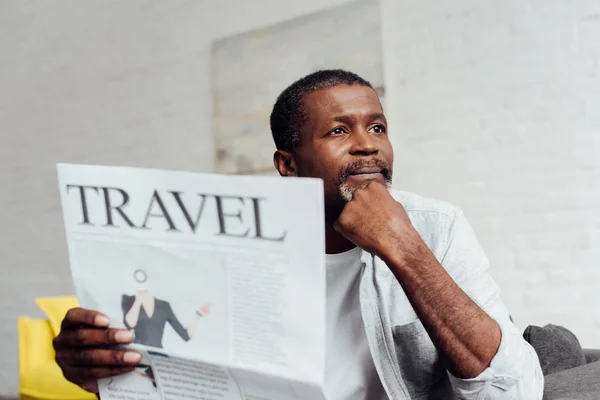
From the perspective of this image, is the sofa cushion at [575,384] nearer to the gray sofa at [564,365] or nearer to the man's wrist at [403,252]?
the gray sofa at [564,365]

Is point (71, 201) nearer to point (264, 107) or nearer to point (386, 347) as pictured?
point (386, 347)

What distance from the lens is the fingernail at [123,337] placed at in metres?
0.79

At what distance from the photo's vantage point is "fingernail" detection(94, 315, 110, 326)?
803mm

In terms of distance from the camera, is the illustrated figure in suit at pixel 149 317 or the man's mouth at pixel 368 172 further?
the man's mouth at pixel 368 172

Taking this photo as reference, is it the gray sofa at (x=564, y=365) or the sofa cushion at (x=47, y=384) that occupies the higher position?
the gray sofa at (x=564, y=365)

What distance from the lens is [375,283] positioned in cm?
114

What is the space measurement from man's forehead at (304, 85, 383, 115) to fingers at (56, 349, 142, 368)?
64 cm

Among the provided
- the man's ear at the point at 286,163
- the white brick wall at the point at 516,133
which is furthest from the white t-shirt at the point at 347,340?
the white brick wall at the point at 516,133

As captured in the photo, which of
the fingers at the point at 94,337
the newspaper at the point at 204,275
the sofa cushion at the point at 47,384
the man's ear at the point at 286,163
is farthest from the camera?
the sofa cushion at the point at 47,384

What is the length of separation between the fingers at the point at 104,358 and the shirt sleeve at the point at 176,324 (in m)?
0.07

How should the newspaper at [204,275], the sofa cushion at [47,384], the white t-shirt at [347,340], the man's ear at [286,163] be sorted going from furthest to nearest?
1. the sofa cushion at [47,384]
2. the man's ear at [286,163]
3. the white t-shirt at [347,340]
4. the newspaper at [204,275]

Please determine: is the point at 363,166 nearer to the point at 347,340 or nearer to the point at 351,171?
the point at 351,171

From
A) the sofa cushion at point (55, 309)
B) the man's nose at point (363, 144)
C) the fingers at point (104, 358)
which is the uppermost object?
the man's nose at point (363, 144)

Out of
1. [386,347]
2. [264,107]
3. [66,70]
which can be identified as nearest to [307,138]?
[386,347]
